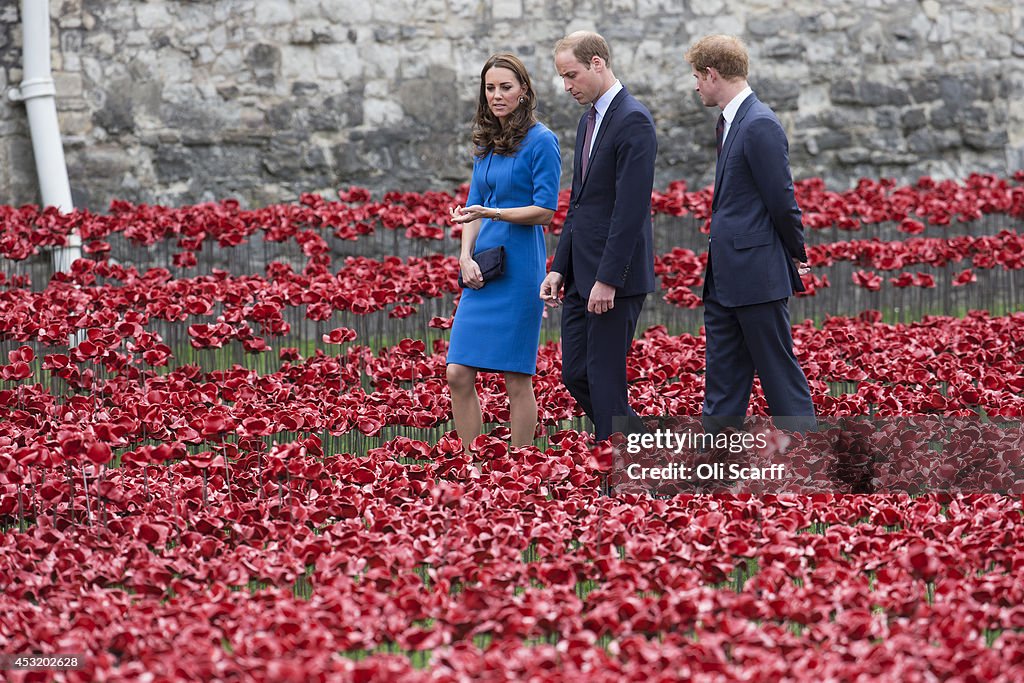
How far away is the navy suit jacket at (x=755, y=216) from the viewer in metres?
4.75

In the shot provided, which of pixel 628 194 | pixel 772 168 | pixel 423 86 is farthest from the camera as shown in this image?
pixel 423 86

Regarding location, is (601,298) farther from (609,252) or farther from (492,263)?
(492,263)

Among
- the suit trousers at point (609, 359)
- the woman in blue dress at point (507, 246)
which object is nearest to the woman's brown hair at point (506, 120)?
the woman in blue dress at point (507, 246)

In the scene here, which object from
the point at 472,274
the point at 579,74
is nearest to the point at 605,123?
the point at 579,74

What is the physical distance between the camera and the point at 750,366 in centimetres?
498

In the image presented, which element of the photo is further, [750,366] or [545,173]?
[750,366]

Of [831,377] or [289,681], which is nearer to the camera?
[289,681]

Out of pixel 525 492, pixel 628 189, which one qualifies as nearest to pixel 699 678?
pixel 525 492

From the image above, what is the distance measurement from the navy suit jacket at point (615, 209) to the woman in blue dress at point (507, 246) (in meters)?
0.13

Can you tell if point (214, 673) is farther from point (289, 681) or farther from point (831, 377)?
point (831, 377)

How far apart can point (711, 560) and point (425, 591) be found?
0.74 m

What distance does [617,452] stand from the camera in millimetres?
4094

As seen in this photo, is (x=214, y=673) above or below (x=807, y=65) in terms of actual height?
below

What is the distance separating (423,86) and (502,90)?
18.0 feet
